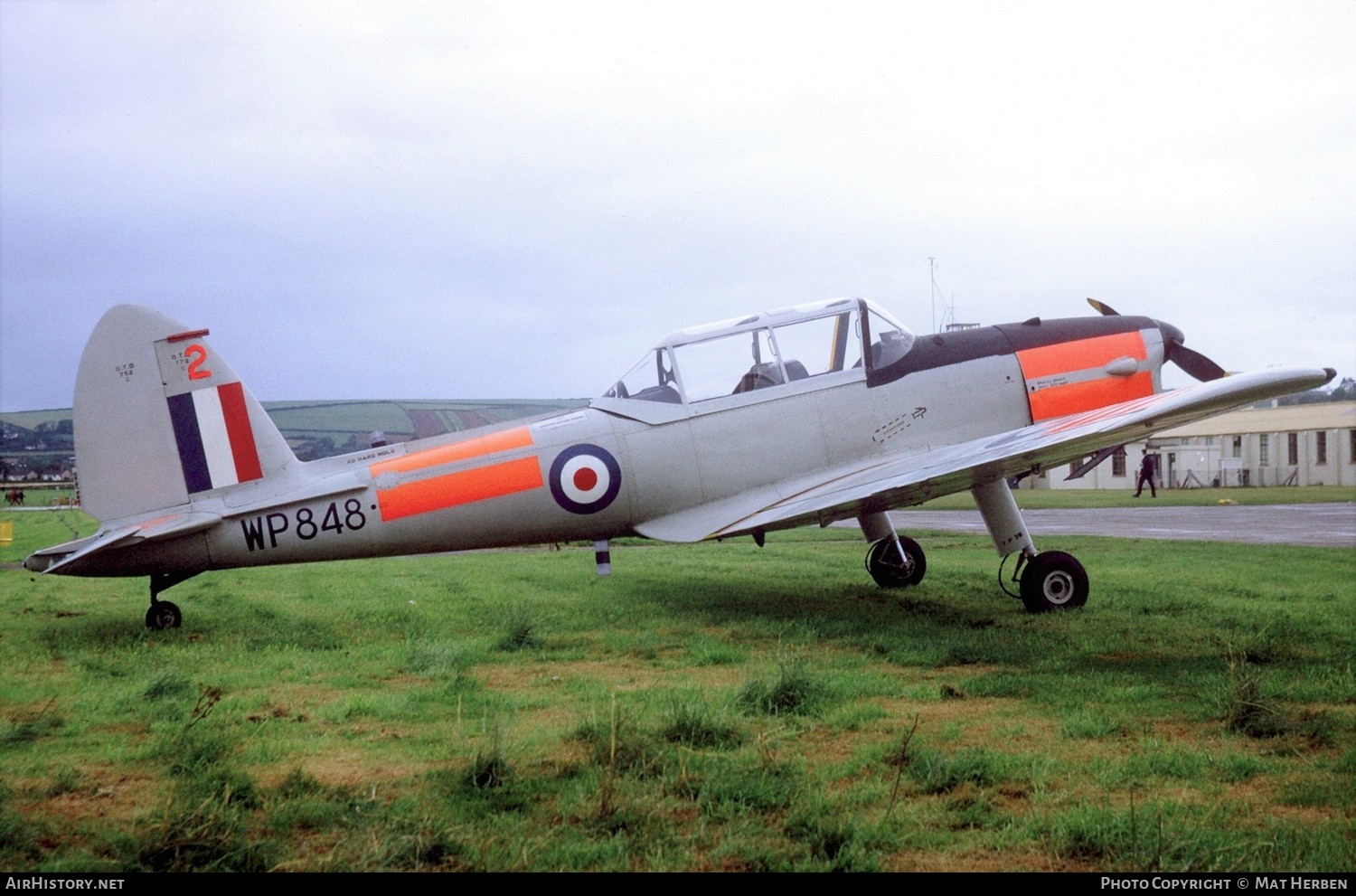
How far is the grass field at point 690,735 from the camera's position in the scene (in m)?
2.98

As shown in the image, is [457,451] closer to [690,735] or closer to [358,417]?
[690,735]

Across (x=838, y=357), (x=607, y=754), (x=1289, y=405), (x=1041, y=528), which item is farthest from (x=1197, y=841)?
(x=1289, y=405)

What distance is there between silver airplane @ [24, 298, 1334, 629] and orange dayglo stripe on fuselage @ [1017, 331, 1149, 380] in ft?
0.06

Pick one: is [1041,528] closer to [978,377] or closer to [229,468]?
[978,377]

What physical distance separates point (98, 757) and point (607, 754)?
2.17 m

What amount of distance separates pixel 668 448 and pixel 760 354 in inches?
45.9

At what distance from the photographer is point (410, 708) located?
16.2 feet

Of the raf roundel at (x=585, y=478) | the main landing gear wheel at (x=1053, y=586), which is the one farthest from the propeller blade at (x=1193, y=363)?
the raf roundel at (x=585, y=478)

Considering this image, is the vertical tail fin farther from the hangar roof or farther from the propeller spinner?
the hangar roof

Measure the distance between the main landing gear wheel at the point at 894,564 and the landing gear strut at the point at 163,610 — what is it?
20.4 feet

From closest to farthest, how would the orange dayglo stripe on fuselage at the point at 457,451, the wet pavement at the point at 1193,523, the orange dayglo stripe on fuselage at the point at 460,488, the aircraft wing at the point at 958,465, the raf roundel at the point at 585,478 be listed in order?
the aircraft wing at the point at 958,465 → the orange dayglo stripe on fuselage at the point at 460,488 → the orange dayglo stripe on fuselage at the point at 457,451 → the raf roundel at the point at 585,478 → the wet pavement at the point at 1193,523

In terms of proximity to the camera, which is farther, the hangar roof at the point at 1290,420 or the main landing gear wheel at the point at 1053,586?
the hangar roof at the point at 1290,420

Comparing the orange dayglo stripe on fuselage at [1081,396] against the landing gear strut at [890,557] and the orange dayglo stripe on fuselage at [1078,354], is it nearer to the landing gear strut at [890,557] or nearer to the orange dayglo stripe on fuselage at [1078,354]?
the orange dayglo stripe on fuselage at [1078,354]

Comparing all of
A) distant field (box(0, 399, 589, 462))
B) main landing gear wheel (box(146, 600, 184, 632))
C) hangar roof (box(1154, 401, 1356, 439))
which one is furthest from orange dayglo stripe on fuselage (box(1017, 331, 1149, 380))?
hangar roof (box(1154, 401, 1356, 439))
